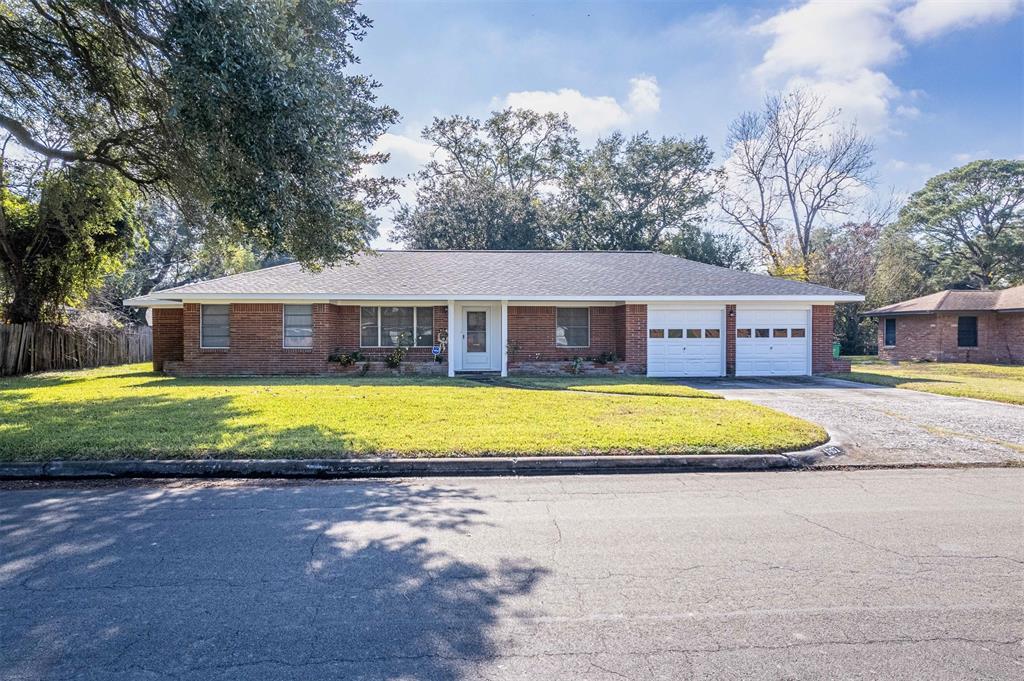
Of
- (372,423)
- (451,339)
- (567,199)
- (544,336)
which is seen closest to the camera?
(372,423)

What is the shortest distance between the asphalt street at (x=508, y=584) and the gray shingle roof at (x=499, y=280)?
1225 cm

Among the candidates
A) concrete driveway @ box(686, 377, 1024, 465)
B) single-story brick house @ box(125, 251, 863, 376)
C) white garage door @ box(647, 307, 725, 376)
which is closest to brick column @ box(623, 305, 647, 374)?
single-story brick house @ box(125, 251, 863, 376)

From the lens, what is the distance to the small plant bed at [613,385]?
13597 mm

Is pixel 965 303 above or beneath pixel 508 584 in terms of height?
above

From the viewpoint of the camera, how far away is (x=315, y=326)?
17.8 metres

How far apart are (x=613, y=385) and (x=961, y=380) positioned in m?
11.4

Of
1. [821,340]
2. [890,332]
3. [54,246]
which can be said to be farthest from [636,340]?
[54,246]

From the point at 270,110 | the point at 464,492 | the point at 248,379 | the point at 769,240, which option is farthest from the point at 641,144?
the point at 464,492

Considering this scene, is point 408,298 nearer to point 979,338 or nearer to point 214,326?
point 214,326

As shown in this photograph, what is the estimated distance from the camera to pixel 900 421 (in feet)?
32.4

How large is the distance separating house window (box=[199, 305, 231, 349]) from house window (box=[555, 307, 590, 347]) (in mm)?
10584

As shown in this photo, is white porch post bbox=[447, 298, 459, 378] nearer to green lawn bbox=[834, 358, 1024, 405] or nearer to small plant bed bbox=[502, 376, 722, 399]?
small plant bed bbox=[502, 376, 722, 399]

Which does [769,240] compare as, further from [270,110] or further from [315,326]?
[270,110]

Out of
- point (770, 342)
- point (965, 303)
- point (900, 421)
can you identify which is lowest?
point (900, 421)
